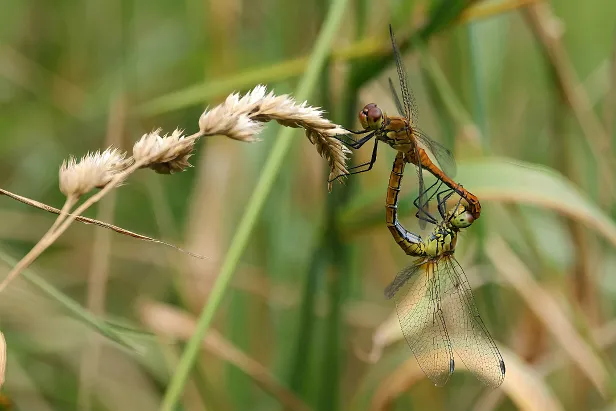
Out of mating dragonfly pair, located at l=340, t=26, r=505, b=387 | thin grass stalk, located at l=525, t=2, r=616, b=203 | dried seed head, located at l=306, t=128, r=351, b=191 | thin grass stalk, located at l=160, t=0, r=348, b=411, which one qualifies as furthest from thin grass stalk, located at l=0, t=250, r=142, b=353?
thin grass stalk, located at l=525, t=2, r=616, b=203

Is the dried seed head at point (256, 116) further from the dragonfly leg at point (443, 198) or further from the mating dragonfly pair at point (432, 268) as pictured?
the dragonfly leg at point (443, 198)

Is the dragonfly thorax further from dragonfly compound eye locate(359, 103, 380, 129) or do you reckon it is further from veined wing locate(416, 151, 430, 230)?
dragonfly compound eye locate(359, 103, 380, 129)

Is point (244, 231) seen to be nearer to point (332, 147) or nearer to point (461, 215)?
point (332, 147)

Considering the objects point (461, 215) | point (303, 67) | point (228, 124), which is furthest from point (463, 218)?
Answer: point (228, 124)

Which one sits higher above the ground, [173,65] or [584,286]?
[173,65]

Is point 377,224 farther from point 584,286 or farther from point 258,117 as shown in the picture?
point 584,286

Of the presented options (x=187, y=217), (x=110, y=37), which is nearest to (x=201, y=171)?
(x=187, y=217)
